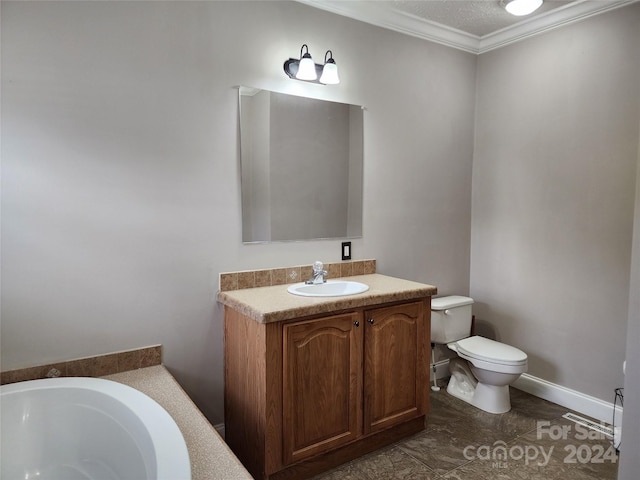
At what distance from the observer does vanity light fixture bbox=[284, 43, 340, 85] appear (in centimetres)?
236

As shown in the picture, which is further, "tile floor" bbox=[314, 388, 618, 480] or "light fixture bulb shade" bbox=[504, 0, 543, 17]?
"light fixture bulb shade" bbox=[504, 0, 543, 17]

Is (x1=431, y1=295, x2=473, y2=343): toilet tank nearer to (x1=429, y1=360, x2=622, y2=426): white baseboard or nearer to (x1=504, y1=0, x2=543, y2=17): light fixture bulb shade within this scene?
(x1=429, y1=360, x2=622, y2=426): white baseboard

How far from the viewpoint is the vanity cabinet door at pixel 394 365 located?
2258 mm

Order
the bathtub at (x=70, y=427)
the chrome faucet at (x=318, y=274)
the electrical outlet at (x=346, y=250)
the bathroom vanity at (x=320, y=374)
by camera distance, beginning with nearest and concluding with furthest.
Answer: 1. the bathtub at (x=70, y=427)
2. the bathroom vanity at (x=320, y=374)
3. the chrome faucet at (x=318, y=274)
4. the electrical outlet at (x=346, y=250)

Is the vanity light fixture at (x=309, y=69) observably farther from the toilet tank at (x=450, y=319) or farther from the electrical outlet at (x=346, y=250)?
the toilet tank at (x=450, y=319)

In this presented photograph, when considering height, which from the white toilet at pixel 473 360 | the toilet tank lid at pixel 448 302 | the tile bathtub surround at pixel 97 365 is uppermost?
the toilet tank lid at pixel 448 302

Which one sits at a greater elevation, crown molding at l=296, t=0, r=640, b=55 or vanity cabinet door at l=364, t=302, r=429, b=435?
crown molding at l=296, t=0, r=640, b=55

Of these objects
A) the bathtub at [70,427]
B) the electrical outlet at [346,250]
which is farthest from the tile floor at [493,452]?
the electrical outlet at [346,250]

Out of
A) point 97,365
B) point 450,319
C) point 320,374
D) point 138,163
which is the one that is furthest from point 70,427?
point 450,319

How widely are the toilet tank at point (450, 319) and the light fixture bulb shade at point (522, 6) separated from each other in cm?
193

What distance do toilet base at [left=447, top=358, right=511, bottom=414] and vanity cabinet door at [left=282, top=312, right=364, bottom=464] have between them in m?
1.06

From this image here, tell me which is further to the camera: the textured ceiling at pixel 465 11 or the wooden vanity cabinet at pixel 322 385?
the textured ceiling at pixel 465 11

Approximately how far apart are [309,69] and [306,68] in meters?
0.02

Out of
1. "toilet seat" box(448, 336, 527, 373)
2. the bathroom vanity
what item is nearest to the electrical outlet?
the bathroom vanity
